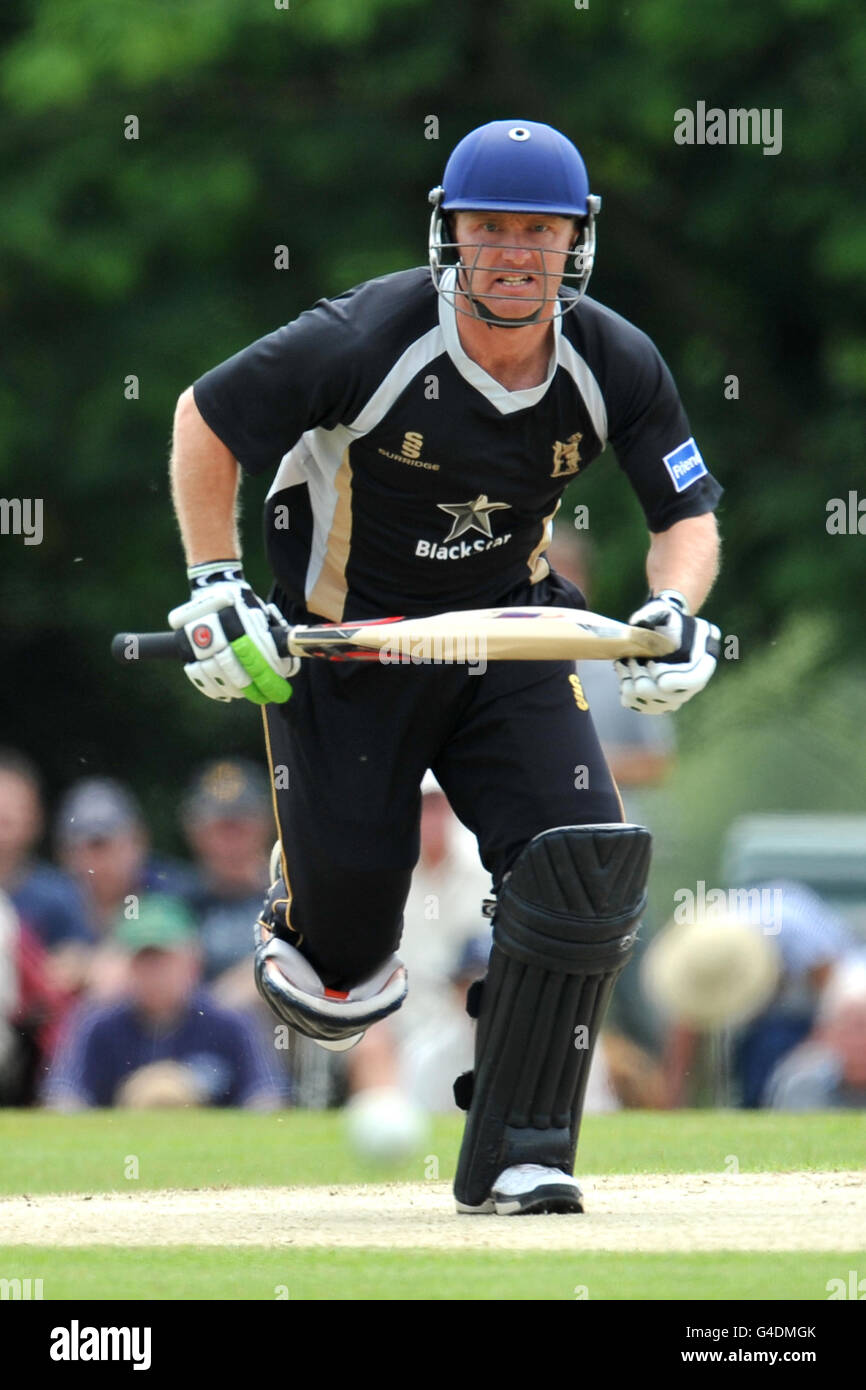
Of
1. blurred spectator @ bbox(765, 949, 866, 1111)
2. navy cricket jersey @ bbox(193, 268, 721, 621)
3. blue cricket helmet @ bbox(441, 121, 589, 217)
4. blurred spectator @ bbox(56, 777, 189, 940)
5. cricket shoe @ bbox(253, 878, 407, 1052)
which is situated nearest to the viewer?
blue cricket helmet @ bbox(441, 121, 589, 217)

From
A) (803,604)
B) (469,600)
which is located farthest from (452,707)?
(803,604)

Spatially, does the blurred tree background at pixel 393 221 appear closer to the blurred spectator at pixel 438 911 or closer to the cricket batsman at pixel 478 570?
the blurred spectator at pixel 438 911

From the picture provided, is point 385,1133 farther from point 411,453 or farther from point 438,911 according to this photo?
point 411,453

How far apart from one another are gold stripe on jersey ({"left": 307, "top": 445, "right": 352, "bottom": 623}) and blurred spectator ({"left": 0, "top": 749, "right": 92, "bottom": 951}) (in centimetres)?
406

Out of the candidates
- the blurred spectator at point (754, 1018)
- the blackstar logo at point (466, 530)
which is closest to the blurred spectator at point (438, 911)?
the blurred spectator at point (754, 1018)

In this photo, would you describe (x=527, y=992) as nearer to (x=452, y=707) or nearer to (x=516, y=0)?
(x=452, y=707)

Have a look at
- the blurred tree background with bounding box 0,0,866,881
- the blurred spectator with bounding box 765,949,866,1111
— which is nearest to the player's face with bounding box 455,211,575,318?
the blurred spectator with bounding box 765,949,866,1111

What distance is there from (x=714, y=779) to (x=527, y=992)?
61.1ft

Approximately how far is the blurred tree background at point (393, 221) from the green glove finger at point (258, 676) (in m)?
6.54

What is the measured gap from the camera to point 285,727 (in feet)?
19.3

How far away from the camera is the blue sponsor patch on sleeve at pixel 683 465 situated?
18.5 ft

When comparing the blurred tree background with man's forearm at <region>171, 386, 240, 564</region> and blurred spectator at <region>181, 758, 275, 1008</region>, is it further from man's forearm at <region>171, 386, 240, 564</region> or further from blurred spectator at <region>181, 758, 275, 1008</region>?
man's forearm at <region>171, 386, 240, 564</region>

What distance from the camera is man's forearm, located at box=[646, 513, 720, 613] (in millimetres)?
5586

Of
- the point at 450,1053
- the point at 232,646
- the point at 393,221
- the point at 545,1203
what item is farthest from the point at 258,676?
the point at 393,221
